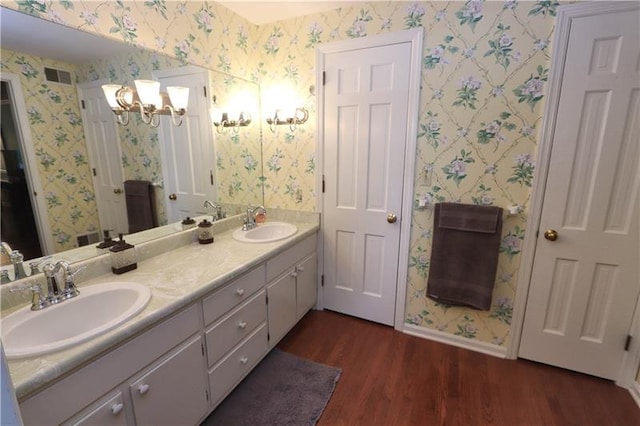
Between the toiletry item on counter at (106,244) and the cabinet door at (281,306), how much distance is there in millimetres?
896

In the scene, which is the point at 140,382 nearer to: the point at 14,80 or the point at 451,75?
the point at 14,80

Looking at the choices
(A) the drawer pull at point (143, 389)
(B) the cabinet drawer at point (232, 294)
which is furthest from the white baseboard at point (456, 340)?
(A) the drawer pull at point (143, 389)

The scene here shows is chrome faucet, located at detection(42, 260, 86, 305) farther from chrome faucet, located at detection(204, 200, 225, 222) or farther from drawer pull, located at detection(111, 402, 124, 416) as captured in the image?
chrome faucet, located at detection(204, 200, 225, 222)

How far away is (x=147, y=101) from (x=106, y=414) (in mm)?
1481

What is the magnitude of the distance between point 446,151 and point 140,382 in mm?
2077

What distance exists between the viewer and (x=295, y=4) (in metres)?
2.08

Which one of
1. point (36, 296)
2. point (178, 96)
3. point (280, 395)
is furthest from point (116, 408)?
point (178, 96)

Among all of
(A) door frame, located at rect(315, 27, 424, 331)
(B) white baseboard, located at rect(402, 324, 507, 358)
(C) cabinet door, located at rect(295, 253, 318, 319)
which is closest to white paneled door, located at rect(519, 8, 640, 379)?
(B) white baseboard, located at rect(402, 324, 507, 358)

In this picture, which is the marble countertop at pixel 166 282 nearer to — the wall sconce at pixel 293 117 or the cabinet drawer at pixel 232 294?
the cabinet drawer at pixel 232 294

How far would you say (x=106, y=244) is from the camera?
155 centimetres

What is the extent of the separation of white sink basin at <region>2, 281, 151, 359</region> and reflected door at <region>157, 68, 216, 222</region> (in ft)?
2.24

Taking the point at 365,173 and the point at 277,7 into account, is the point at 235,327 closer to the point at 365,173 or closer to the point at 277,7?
the point at 365,173

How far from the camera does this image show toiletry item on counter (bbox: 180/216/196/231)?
199cm

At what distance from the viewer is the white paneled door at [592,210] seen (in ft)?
5.28
